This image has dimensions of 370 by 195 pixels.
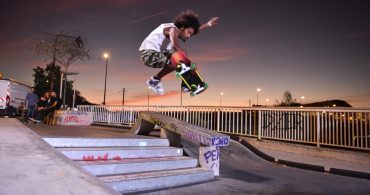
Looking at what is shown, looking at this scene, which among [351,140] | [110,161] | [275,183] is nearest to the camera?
[110,161]

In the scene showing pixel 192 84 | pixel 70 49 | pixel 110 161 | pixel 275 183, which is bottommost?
pixel 275 183

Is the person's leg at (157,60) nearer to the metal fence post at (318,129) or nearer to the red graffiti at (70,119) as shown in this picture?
the metal fence post at (318,129)

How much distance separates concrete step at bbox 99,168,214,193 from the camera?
15.8 feet

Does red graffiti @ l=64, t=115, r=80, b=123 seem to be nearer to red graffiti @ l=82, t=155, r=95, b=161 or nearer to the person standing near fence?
the person standing near fence

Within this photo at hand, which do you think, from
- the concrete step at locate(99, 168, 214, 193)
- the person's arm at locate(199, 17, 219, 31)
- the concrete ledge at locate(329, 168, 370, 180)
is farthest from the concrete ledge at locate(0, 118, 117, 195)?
the concrete ledge at locate(329, 168, 370, 180)

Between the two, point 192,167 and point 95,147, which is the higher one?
point 95,147

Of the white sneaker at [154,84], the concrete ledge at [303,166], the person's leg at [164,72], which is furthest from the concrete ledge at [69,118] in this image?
the concrete ledge at [303,166]

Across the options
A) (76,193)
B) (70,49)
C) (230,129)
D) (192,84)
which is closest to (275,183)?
(192,84)

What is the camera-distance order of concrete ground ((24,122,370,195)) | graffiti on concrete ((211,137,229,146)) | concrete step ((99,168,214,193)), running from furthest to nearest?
graffiti on concrete ((211,137,229,146)) < concrete ground ((24,122,370,195)) < concrete step ((99,168,214,193))

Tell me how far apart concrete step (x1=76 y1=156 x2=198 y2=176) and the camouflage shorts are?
79.2 inches

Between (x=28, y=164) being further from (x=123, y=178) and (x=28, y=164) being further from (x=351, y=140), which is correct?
(x=351, y=140)

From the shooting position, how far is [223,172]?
7160mm

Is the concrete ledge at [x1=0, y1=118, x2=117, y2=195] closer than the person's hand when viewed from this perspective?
Yes

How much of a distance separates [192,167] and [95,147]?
2000 mm
